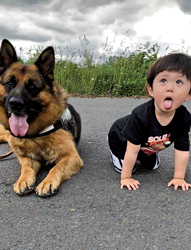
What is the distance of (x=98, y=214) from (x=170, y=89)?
1.24m

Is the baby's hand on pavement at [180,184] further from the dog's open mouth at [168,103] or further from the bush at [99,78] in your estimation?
the bush at [99,78]

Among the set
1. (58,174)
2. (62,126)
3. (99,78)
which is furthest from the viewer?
(99,78)

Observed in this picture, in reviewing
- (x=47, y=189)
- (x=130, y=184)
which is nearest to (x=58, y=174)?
(x=47, y=189)

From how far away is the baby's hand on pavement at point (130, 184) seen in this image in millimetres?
2323

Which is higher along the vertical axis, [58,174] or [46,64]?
[46,64]

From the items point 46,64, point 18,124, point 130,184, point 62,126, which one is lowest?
point 130,184

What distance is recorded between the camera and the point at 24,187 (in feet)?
Result: 7.25

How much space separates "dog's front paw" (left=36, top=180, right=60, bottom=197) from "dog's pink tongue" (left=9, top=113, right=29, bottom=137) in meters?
0.66

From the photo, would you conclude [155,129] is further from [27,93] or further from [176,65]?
[27,93]

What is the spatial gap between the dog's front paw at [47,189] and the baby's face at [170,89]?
1.28 metres

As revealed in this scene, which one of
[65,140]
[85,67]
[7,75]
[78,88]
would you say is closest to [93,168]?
[65,140]

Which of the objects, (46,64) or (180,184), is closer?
(180,184)

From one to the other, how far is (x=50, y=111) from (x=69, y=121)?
12.9 inches

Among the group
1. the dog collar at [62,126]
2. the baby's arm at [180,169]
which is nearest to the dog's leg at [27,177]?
the dog collar at [62,126]
